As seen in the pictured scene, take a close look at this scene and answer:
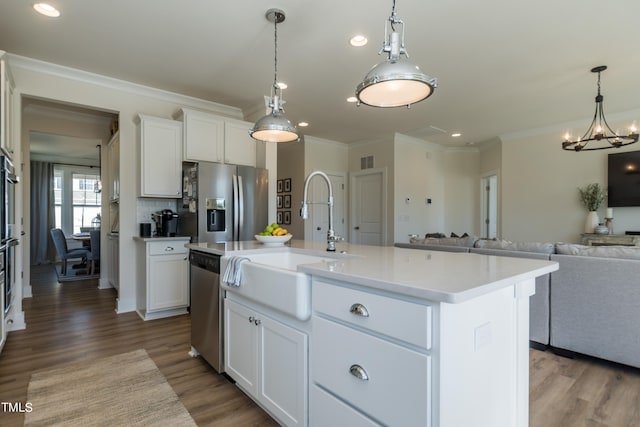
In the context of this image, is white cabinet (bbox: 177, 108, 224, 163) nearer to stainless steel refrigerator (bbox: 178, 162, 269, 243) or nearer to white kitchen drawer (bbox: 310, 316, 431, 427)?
stainless steel refrigerator (bbox: 178, 162, 269, 243)

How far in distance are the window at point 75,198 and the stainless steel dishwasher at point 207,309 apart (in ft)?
25.6

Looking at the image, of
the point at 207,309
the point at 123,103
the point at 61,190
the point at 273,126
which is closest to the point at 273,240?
the point at 207,309

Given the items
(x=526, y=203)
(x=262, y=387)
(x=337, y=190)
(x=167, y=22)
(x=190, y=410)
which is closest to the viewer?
(x=262, y=387)

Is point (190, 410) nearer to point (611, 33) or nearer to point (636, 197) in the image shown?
point (611, 33)

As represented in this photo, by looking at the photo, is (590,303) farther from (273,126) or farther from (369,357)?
(273,126)

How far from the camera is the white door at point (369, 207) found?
21.8 feet

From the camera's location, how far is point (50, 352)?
276 cm

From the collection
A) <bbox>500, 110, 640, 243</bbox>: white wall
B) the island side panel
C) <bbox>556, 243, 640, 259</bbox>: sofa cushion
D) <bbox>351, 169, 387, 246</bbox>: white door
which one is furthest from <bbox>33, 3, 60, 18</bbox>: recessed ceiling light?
<bbox>500, 110, 640, 243</bbox>: white wall

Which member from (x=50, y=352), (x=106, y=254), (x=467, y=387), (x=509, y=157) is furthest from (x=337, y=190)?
(x=467, y=387)

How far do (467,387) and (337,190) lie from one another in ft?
19.8

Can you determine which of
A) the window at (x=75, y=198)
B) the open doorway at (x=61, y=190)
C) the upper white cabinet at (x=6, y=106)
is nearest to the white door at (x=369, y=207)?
the open doorway at (x=61, y=190)

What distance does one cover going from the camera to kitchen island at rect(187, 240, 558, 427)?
1064 mm

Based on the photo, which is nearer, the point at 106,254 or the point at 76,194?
the point at 106,254

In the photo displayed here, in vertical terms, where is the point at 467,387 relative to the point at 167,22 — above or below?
below
